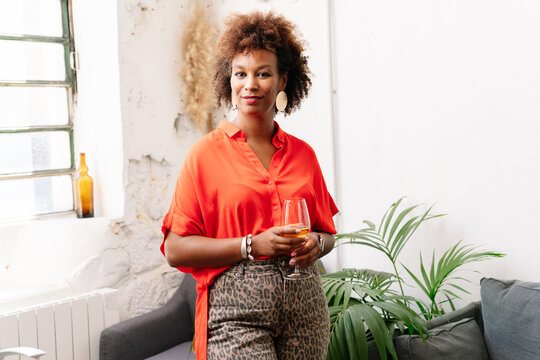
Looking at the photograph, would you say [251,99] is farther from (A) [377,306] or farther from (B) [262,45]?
(A) [377,306]

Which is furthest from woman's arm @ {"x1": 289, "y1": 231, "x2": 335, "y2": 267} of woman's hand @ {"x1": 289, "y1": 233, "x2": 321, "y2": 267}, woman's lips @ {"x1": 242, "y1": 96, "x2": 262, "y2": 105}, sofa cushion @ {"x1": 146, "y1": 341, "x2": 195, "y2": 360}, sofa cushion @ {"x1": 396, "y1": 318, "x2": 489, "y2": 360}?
sofa cushion @ {"x1": 146, "y1": 341, "x2": 195, "y2": 360}

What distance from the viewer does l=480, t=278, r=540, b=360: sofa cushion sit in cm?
199

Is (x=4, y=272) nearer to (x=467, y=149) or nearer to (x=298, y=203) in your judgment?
(x=298, y=203)

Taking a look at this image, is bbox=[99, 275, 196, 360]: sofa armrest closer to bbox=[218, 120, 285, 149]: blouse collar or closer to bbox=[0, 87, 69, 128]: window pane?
bbox=[0, 87, 69, 128]: window pane

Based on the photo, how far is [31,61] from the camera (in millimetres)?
3004

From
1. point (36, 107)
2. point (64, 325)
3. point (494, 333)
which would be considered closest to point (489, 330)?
point (494, 333)

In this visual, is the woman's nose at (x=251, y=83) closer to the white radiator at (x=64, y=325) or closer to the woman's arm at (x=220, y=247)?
the woman's arm at (x=220, y=247)

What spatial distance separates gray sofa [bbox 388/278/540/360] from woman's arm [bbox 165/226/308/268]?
93 centimetres

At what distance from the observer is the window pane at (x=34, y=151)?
293 cm

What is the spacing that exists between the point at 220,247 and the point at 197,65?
81.5 inches

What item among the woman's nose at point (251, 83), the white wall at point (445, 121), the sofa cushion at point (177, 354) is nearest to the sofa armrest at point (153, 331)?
the sofa cushion at point (177, 354)

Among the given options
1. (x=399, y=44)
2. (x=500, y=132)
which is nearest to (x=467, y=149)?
(x=500, y=132)

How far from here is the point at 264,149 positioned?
1576mm

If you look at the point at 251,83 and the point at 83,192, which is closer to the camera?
the point at 251,83
